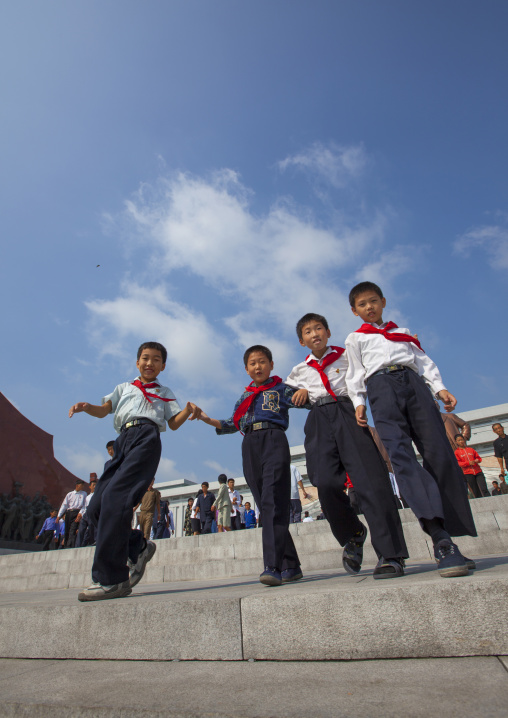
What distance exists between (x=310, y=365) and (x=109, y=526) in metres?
1.94

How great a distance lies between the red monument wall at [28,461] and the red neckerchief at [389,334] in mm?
19221

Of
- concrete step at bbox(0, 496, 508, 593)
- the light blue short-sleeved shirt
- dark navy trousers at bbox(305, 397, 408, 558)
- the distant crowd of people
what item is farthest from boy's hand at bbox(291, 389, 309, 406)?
the distant crowd of people

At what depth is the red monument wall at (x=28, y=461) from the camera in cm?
1869

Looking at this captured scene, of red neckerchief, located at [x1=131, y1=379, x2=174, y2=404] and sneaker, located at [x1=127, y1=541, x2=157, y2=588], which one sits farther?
red neckerchief, located at [x1=131, y1=379, x2=174, y2=404]

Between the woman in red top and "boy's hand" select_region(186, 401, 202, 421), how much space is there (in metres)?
5.96

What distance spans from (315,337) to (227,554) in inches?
193

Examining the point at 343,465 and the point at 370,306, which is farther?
the point at 370,306

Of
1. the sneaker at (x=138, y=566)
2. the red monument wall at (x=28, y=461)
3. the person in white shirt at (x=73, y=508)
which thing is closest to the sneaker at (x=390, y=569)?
the sneaker at (x=138, y=566)

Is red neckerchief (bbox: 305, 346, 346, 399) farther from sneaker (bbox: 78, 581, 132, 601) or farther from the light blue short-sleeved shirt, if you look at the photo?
sneaker (bbox: 78, 581, 132, 601)

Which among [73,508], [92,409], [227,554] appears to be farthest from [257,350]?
[73,508]

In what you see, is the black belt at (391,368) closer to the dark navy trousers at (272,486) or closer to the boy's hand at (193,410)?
the dark navy trousers at (272,486)

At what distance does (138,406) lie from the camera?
11.2ft

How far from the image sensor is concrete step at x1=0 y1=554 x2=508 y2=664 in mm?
1385

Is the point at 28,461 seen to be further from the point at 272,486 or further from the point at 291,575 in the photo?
the point at 272,486
